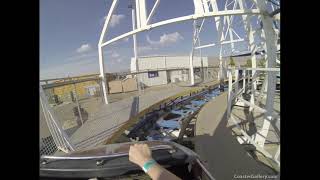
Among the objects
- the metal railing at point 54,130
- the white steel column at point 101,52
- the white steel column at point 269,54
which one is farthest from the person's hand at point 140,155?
the white steel column at point 101,52

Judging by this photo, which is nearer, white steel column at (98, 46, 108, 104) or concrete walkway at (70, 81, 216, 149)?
concrete walkway at (70, 81, 216, 149)

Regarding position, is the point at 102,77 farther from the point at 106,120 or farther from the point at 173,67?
the point at 173,67

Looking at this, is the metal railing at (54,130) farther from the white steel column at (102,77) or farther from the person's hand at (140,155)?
the white steel column at (102,77)

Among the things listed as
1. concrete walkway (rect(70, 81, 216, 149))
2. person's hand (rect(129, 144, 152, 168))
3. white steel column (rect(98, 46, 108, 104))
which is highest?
white steel column (rect(98, 46, 108, 104))

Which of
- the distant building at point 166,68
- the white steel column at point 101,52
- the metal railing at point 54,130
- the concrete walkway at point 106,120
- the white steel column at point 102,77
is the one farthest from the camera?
the distant building at point 166,68

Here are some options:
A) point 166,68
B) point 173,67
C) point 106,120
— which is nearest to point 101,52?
point 106,120

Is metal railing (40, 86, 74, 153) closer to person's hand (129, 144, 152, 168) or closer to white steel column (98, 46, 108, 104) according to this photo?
person's hand (129, 144, 152, 168)

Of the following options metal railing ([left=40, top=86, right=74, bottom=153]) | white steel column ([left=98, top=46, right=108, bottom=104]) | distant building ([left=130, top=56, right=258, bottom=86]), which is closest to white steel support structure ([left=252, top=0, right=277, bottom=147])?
metal railing ([left=40, top=86, right=74, bottom=153])

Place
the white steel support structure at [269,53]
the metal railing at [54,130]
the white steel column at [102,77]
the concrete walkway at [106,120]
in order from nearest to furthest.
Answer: the metal railing at [54,130] < the white steel support structure at [269,53] < the concrete walkway at [106,120] < the white steel column at [102,77]

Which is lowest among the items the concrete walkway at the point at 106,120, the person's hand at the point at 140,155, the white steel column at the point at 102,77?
the concrete walkway at the point at 106,120

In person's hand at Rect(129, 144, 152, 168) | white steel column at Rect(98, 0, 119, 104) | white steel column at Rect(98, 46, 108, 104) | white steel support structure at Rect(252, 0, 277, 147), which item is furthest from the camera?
white steel column at Rect(98, 46, 108, 104)

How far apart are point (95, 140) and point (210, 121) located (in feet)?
6.78
